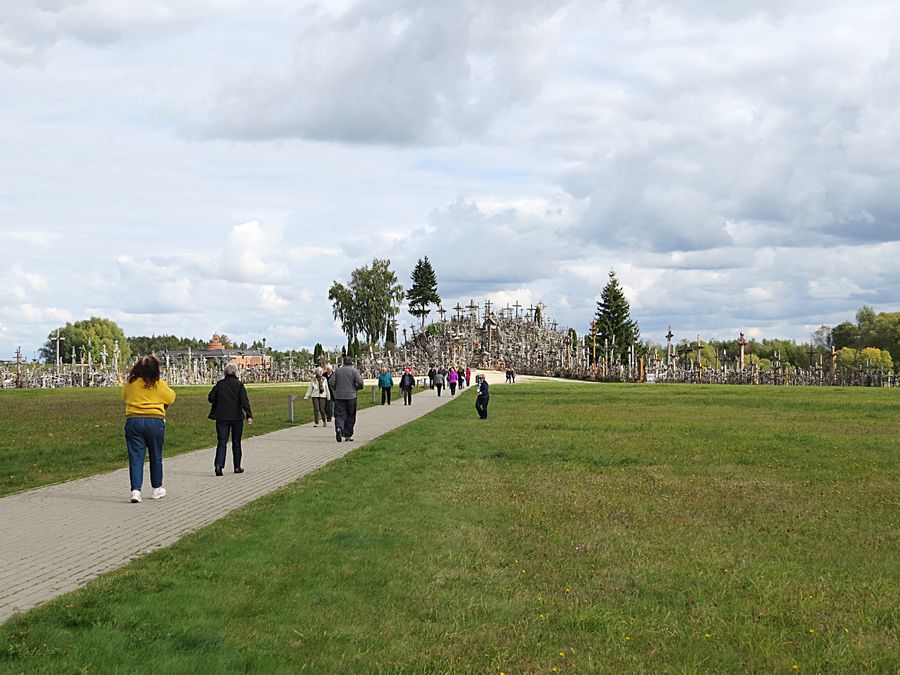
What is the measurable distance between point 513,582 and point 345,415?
1426 centimetres

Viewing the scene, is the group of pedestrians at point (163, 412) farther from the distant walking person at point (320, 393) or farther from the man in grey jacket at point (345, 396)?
the distant walking person at point (320, 393)

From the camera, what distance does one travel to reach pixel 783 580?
7613mm

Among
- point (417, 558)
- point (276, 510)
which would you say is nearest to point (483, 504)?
point (276, 510)

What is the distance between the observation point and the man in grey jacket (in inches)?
825

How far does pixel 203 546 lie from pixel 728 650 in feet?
16.9

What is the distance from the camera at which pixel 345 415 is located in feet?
70.5

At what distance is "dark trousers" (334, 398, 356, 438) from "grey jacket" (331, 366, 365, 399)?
218 millimetres

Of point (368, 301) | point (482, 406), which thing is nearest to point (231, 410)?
point (482, 406)

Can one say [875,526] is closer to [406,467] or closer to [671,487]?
[671,487]

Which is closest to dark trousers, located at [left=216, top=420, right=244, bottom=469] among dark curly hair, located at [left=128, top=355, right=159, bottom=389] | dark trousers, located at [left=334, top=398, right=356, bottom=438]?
dark curly hair, located at [left=128, top=355, right=159, bottom=389]

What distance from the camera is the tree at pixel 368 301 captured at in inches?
4190

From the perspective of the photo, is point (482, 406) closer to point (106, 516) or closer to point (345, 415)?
point (345, 415)

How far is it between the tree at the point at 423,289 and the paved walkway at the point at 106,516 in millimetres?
105466

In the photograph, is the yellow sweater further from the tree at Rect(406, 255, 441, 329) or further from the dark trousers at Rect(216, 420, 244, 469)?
the tree at Rect(406, 255, 441, 329)
